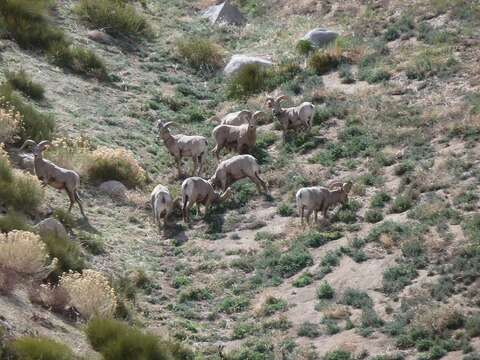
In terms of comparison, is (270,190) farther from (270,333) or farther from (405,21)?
(405,21)

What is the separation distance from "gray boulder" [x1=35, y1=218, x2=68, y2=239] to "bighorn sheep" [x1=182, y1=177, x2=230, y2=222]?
4792 millimetres

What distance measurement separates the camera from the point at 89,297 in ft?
64.3

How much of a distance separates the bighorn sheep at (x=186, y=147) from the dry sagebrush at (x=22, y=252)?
991 centimetres

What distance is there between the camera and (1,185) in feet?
75.2

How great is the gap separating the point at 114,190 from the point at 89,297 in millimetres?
7802

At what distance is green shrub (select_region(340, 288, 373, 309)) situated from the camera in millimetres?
20312

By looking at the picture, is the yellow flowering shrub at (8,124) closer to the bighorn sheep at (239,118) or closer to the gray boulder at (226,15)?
the bighorn sheep at (239,118)

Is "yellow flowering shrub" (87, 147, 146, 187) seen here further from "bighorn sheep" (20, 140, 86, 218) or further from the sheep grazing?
"bighorn sheep" (20, 140, 86, 218)

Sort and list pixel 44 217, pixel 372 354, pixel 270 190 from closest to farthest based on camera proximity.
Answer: pixel 372 354 < pixel 44 217 < pixel 270 190

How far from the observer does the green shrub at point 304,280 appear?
22078 millimetres

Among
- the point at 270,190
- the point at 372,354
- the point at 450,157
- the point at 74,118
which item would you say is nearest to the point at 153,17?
the point at 74,118

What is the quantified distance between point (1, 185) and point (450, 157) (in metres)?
11.2

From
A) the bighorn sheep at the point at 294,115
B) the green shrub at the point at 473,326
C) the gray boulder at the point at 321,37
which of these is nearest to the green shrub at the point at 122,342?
the green shrub at the point at 473,326

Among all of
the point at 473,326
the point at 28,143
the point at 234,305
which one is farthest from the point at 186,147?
the point at 473,326
